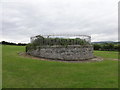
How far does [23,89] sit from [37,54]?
1370 centimetres

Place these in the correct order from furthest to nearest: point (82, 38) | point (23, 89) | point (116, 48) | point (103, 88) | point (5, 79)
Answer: point (116, 48) → point (82, 38) → point (5, 79) → point (103, 88) → point (23, 89)

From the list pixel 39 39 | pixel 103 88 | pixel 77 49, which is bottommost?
pixel 103 88

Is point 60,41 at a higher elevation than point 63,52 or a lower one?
higher

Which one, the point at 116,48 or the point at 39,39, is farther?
the point at 116,48

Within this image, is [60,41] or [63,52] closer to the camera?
[63,52]

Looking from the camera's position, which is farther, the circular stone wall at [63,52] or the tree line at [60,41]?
the tree line at [60,41]

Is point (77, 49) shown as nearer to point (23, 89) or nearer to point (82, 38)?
point (82, 38)

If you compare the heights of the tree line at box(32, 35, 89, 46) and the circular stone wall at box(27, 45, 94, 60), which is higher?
the tree line at box(32, 35, 89, 46)

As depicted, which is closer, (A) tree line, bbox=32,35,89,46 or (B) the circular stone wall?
(B) the circular stone wall

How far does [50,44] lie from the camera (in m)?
18.6

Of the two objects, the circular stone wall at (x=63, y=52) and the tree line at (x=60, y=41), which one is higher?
the tree line at (x=60, y=41)

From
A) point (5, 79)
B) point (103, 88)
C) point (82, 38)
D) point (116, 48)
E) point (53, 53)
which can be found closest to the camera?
point (103, 88)

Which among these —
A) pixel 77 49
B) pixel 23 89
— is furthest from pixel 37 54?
pixel 23 89

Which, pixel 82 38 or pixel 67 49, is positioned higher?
pixel 82 38
